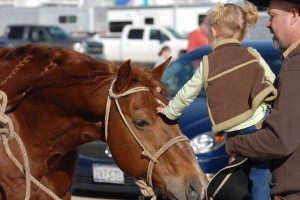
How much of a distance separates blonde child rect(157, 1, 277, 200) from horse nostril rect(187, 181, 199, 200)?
0.29 meters

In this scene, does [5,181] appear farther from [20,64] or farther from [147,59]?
[147,59]

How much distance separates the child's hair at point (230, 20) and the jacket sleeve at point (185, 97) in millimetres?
254

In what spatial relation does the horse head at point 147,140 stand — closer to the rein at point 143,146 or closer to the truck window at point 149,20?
the rein at point 143,146

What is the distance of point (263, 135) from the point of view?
3018 mm

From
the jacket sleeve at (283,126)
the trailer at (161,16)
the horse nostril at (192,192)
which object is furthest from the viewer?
the trailer at (161,16)

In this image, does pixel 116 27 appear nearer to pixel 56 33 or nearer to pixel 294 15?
pixel 56 33

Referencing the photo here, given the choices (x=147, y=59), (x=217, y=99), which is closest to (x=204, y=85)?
(x=217, y=99)

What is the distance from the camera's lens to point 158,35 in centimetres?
3234

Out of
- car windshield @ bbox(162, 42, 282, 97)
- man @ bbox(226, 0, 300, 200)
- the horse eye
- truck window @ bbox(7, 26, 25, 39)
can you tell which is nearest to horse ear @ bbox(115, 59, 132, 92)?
the horse eye

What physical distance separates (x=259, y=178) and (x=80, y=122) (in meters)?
1.14

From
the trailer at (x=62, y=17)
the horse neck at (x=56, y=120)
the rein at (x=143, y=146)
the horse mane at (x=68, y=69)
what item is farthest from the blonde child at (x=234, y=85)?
the trailer at (x=62, y=17)

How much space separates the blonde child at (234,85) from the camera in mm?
3291

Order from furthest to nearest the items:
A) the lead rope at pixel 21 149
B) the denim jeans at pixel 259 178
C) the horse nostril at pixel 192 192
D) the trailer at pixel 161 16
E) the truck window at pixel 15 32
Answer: the trailer at pixel 161 16
the truck window at pixel 15 32
the lead rope at pixel 21 149
the horse nostril at pixel 192 192
the denim jeans at pixel 259 178

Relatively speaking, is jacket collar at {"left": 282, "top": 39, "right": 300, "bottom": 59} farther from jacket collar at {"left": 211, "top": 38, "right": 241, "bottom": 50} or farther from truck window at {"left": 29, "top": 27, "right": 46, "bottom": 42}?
truck window at {"left": 29, "top": 27, "right": 46, "bottom": 42}
